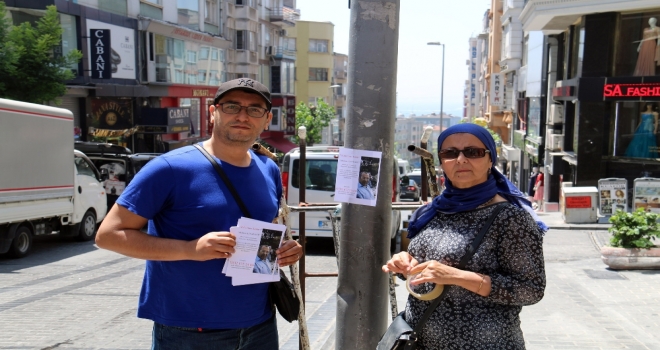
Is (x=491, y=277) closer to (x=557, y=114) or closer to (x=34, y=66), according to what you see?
(x=34, y=66)

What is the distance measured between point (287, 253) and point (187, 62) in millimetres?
33998

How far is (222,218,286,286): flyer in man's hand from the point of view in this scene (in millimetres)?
2926

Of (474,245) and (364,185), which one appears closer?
(474,245)

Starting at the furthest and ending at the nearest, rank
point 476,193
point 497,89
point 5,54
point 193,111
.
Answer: point 497,89 → point 193,111 → point 5,54 → point 476,193

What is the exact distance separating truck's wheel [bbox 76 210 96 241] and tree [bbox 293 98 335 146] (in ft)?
136

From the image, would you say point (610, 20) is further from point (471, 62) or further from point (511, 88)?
point (471, 62)

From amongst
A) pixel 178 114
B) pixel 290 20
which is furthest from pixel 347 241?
pixel 290 20

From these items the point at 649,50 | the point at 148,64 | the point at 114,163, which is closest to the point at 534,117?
the point at 649,50

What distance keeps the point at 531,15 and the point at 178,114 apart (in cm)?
1611

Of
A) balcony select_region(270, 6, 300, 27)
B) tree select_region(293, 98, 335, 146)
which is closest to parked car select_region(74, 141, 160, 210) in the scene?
balcony select_region(270, 6, 300, 27)

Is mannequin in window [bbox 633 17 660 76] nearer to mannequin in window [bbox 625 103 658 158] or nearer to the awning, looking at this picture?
mannequin in window [bbox 625 103 658 158]

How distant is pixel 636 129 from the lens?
19.8m

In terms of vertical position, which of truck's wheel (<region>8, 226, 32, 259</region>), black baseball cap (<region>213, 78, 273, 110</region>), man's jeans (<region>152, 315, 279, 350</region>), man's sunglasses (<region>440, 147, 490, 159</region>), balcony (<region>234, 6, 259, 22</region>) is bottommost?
truck's wheel (<region>8, 226, 32, 259</region>)

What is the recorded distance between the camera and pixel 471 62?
125250mm
